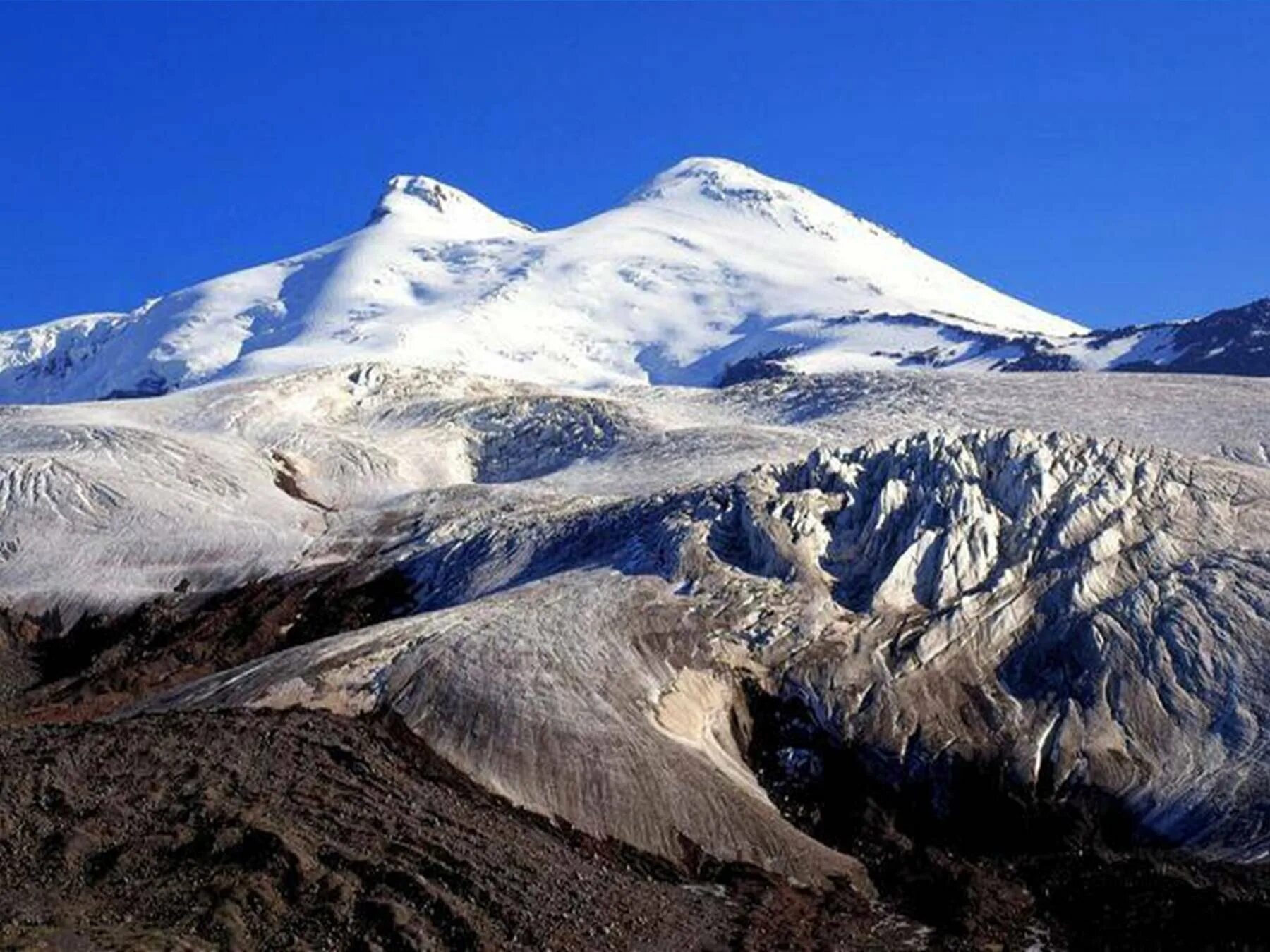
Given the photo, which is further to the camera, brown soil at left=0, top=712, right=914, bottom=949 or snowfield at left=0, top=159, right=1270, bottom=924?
snowfield at left=0, top=159, right=1270, bottom=924

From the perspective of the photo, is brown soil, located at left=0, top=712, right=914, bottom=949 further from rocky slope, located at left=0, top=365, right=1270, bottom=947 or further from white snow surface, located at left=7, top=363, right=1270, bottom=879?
white snow surface, located at left=7, top=363, right=1270, bottom=879

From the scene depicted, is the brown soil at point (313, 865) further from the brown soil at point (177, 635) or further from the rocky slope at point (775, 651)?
the brown soil at point (177, 635)

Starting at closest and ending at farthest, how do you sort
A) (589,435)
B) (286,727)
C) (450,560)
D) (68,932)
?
1. (68,932)
2. (286,727)
3. (450,560)
4. (589,435)

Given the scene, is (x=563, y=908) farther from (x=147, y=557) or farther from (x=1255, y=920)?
(x=147, y=557)

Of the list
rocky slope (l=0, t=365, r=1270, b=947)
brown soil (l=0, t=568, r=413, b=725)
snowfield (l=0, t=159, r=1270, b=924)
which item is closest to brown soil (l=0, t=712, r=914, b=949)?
rocky slope (l=0, t=365, r=1270, b=947)

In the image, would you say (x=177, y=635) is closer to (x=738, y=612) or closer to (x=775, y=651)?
(x=738, y=612)

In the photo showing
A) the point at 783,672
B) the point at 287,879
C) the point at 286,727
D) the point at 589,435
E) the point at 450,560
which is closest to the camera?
the point at 287,879

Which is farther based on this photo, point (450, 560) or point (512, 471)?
point (512, 471)

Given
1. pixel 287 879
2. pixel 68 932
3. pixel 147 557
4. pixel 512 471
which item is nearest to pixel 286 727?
pixel 287 879

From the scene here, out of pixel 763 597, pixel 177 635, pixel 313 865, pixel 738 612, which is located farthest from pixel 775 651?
pixel 177 635
